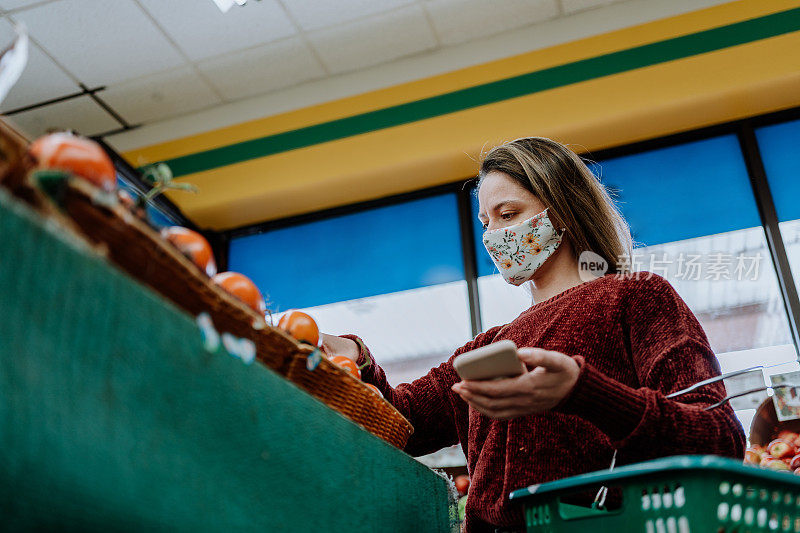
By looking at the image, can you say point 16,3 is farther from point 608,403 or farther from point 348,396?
point 608,403

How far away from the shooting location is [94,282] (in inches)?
23.1

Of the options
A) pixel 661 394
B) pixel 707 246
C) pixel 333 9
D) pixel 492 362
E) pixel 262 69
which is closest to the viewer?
pixel 492 362

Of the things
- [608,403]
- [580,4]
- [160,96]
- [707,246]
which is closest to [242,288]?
[608,403]

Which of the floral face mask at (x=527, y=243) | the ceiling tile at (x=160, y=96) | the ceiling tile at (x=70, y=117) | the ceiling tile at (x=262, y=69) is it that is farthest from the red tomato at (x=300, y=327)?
the ceiling tile at (x=70, y=117)

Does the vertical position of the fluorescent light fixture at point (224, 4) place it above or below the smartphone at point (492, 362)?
above

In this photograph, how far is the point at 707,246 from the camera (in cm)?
334

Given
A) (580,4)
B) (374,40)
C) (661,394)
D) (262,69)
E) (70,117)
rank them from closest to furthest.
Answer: (661,394), (580,4), (374,40), (262,69), (70,117)

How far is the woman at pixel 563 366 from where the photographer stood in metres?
1.04

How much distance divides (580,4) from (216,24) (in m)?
1.85

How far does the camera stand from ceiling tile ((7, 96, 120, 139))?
4129 millimetres

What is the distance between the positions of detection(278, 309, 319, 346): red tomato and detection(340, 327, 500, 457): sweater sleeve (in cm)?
38

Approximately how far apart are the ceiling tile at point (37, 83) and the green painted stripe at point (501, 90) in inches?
27.2

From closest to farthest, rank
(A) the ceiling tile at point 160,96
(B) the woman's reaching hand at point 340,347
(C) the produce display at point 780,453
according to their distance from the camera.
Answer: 1. (B) the woman's reaching hand at point 340,347
2. (C) the produce display at point 780,453
3. (A) the ceiling tile at point 160,96

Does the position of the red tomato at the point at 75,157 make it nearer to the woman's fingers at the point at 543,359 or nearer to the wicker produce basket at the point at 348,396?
A: the wicker produce basket at the point at 348,396
